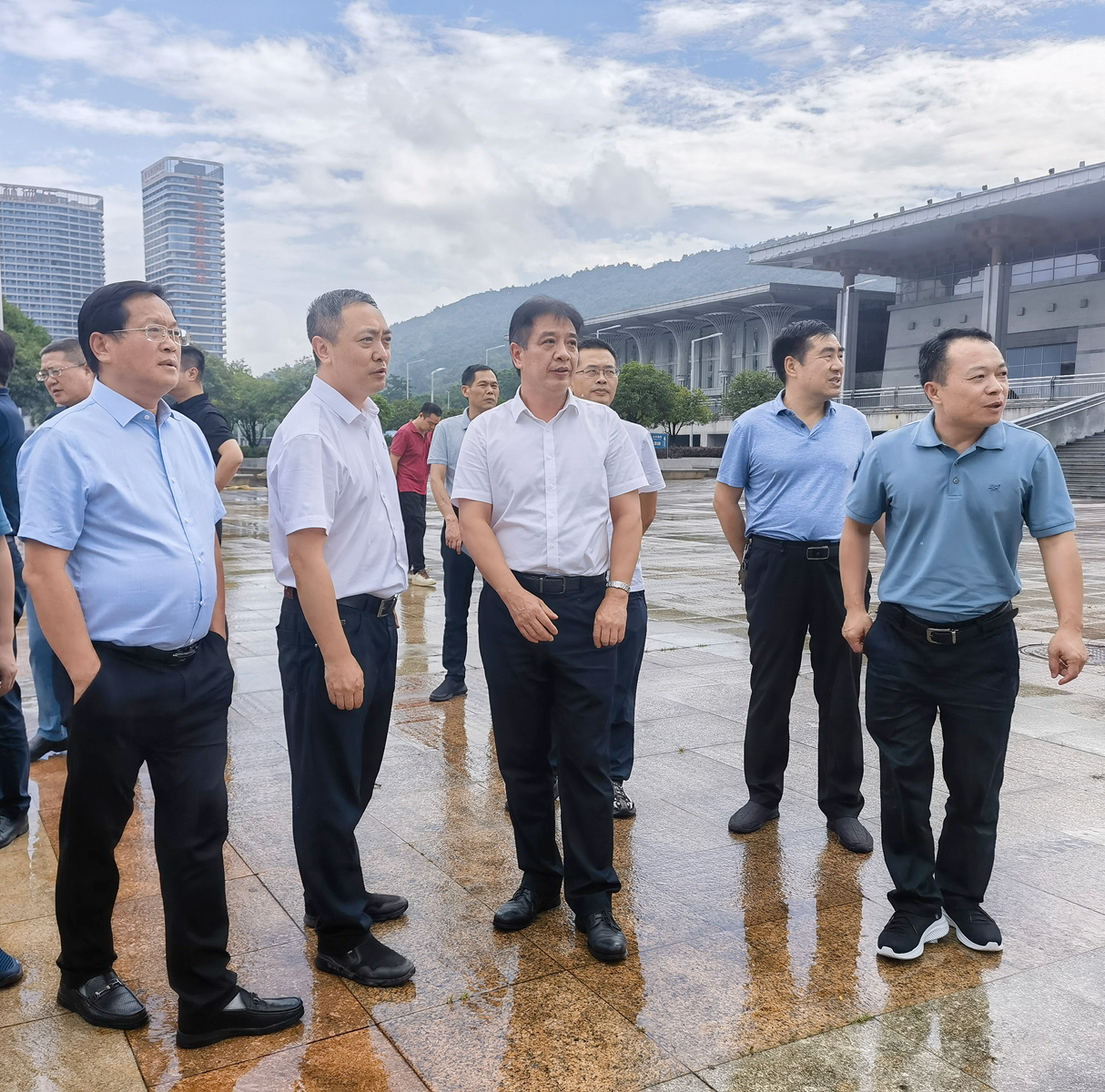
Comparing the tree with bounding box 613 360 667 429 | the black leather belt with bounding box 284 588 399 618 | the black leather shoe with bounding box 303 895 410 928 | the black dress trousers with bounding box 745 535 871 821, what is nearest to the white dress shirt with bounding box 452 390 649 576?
the black leather belt with bounding box 284 588 399 618

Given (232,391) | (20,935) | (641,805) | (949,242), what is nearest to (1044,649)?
(641,805)

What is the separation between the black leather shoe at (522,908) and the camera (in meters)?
3.21

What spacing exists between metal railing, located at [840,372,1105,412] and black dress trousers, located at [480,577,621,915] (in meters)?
39.3

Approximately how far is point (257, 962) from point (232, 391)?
7930 centimetres

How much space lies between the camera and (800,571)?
406 cm

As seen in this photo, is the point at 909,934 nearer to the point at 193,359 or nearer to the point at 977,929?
the point at 977,929

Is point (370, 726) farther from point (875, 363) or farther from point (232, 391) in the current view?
point (232, 391)

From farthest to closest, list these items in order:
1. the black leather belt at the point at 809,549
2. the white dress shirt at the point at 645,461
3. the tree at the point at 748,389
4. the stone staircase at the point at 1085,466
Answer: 1. the tree at the point at 748,389
2. the stone staircase at the point at 1085,466
3. the white dress shirt at the point at 645,461
4. the black leather belt at the point at 809,549

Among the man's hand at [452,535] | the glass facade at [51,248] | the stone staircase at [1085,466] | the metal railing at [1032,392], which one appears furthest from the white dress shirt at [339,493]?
the glass facade at [51,248]

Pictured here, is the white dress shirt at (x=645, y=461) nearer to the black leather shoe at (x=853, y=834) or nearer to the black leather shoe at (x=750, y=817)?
the black leather shoe at (x=750, y=817)

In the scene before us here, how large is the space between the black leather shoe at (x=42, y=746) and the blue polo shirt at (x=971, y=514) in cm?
407

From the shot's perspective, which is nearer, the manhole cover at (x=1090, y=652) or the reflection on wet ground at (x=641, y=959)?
the reflection on wet ground at (x=641, y=959)

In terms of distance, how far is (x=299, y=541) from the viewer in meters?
Result: 2.78

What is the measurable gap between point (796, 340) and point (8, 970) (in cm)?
354
